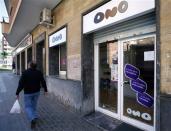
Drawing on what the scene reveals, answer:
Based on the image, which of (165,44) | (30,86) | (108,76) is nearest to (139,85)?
(108,76)

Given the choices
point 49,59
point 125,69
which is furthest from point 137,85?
point 49,59

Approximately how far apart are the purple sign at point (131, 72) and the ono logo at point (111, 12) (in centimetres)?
132

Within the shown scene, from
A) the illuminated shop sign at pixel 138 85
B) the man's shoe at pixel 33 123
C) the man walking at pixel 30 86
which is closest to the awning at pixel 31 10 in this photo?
the man walking at pixel 30 86

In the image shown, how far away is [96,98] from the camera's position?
6.96 meters

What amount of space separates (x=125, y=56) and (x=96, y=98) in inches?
75.4

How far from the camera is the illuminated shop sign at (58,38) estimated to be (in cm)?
870

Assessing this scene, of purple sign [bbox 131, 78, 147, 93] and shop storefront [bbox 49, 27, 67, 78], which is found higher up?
shop storefront [bbox 49, 27, 67, 78]

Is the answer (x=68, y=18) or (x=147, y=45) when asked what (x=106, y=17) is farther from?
(x=68, y=18)

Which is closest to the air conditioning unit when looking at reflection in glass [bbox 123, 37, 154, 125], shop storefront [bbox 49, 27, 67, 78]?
shop storefront [bbox 49, 27, 67, 78]

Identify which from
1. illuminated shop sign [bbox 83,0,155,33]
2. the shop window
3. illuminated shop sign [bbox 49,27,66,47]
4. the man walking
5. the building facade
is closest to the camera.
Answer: the building facade

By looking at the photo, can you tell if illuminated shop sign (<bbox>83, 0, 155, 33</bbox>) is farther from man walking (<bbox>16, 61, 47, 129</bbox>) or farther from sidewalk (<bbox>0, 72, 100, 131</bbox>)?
sidewalk (<bbox>0, 72, 100, 131</bbox>)

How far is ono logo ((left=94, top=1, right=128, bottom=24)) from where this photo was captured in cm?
499

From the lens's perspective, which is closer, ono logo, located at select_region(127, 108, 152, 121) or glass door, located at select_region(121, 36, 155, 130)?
glass door, located at select_region(121, 36, 155, 130)

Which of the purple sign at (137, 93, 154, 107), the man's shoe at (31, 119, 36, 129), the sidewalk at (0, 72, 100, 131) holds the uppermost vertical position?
the purple sign at (137, 93, 154, 107)
